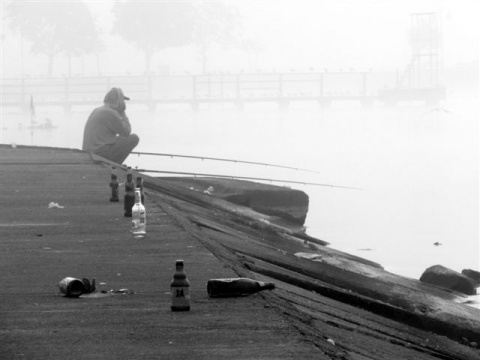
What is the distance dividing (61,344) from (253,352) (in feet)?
2.95

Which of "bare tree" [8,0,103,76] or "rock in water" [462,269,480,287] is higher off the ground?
"bare tree" [8,0,103,76]

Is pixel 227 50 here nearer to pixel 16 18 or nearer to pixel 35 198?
pixel 16 18

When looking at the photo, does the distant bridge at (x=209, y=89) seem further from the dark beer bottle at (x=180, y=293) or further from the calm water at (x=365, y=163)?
the dark beer bottle at (x=180, y=293)

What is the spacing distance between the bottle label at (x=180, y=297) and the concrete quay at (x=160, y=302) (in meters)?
0.06

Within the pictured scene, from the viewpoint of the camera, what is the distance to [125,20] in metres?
126

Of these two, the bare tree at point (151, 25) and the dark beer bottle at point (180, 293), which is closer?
the dark beer bottle at point (180, 293)

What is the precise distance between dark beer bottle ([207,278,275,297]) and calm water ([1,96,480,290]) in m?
11.4

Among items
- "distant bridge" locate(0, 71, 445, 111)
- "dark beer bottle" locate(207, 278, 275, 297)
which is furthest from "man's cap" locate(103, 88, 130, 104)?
"distant bridge" locate(0, 71, 445, 111)

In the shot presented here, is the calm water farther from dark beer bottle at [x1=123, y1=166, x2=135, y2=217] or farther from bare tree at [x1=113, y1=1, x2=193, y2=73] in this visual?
bare tree at [x1=113, y1=1, x2=193, y2=73]

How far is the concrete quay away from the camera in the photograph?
20.5 ft

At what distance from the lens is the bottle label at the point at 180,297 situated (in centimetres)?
688

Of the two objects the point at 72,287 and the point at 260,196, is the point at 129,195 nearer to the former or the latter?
the point at 72,287

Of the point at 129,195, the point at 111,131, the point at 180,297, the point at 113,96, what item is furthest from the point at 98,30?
the point at 180,297

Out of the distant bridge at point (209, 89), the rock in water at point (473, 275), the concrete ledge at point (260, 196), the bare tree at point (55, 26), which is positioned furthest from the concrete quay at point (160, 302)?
the bare tree at point (55, 26)
